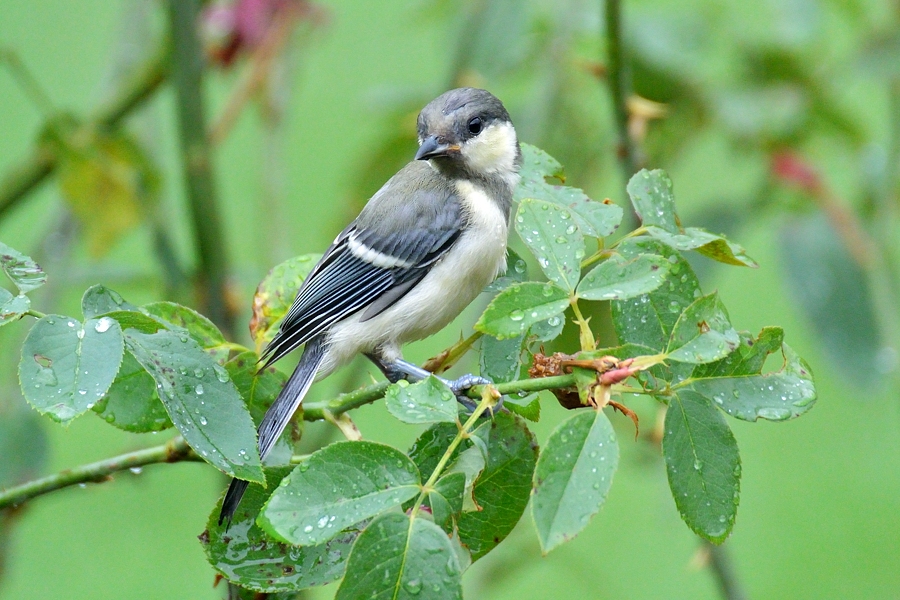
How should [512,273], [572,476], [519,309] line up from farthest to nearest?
[512,273]
[519,309]
[572,476]

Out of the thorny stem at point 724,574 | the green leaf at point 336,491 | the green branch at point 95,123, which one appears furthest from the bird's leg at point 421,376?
the green branch at point 95,123

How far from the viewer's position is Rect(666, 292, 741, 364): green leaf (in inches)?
38.7

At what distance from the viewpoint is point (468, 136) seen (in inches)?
79.1

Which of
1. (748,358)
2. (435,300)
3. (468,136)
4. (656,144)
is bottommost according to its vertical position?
(656,144)

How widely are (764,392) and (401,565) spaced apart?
0.42m

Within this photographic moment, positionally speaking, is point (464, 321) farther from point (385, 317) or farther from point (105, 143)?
point (105, 143)

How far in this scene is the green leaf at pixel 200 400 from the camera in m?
0.98

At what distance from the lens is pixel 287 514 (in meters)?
0.95

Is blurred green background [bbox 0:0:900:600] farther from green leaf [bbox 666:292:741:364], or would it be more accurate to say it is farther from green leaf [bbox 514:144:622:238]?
green leaf [bbox 666:292:741:364]

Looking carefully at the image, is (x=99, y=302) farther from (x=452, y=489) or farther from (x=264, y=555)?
(x=452, y=489)

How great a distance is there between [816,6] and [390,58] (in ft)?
15.2

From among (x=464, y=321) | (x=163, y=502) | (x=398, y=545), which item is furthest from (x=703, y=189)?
(x=398, y=545)

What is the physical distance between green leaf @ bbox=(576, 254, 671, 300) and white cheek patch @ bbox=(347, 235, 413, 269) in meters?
0.82

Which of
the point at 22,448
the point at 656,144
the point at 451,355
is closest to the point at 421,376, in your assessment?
the point at 451,355
